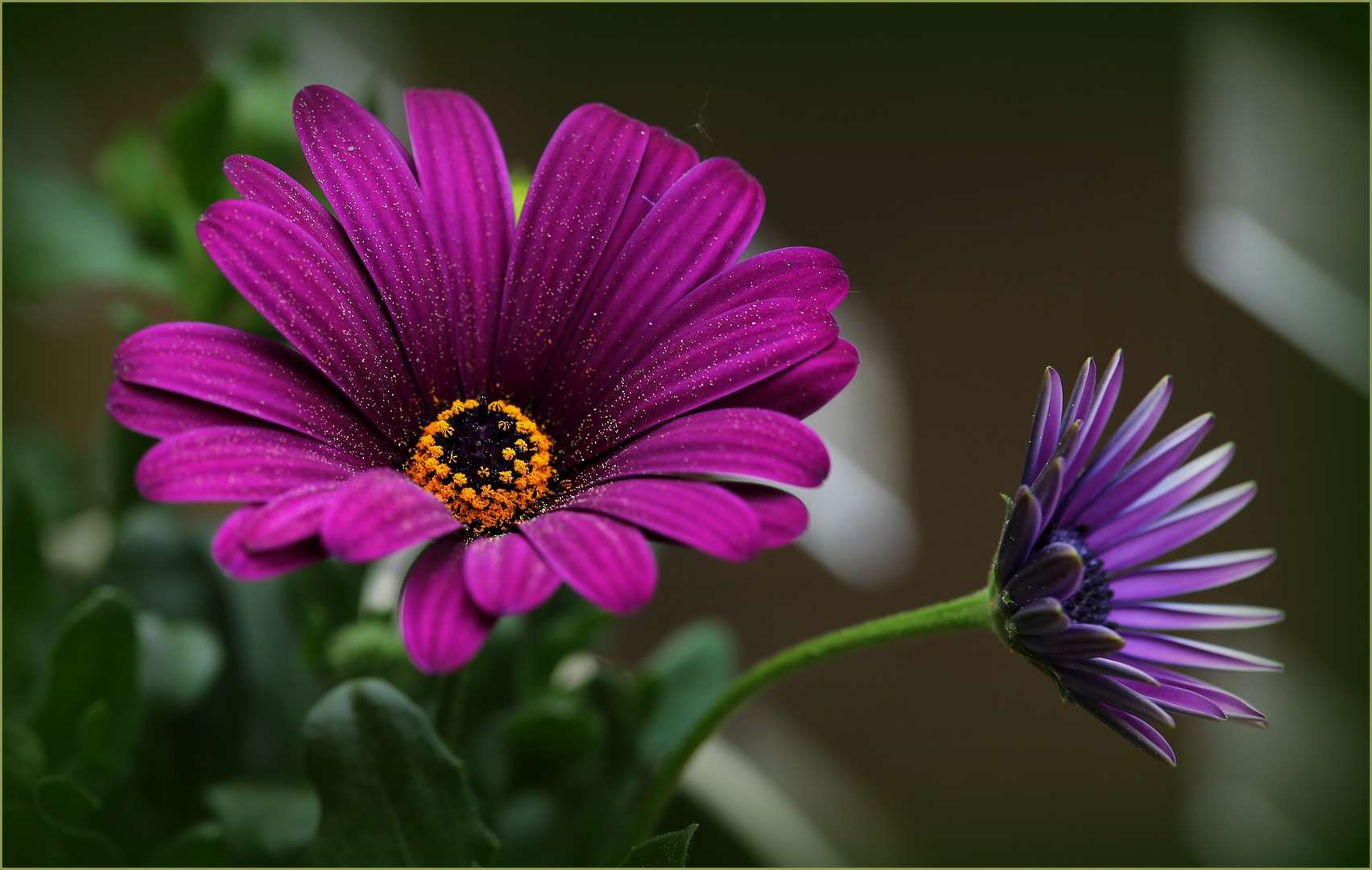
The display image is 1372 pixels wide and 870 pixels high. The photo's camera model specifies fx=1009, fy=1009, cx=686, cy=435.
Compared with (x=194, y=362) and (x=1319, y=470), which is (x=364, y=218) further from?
(x=1319, y=470)

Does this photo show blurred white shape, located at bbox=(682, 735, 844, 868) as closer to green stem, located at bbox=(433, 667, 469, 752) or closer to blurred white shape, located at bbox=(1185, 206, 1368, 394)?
green stem, located at bbox=(433, 667, 469, 752)

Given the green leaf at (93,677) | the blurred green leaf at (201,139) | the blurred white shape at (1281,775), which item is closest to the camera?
the green leaf at (93,677)

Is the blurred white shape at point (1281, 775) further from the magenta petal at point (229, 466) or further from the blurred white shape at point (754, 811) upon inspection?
the magenta petal at point (229, 466)

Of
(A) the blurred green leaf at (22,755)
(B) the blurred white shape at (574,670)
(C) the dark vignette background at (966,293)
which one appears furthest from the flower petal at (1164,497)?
(C) the dark vignette background at (966,293)

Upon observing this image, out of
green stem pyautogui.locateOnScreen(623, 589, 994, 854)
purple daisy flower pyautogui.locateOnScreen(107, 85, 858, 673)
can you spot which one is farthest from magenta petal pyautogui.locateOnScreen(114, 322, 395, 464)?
green stem pyautogui.locateOnScreen(623, 589, 994, 854)

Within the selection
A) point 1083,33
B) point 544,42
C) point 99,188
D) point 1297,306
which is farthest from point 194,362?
point 1297,306

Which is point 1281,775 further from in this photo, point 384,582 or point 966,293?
point 384,582
